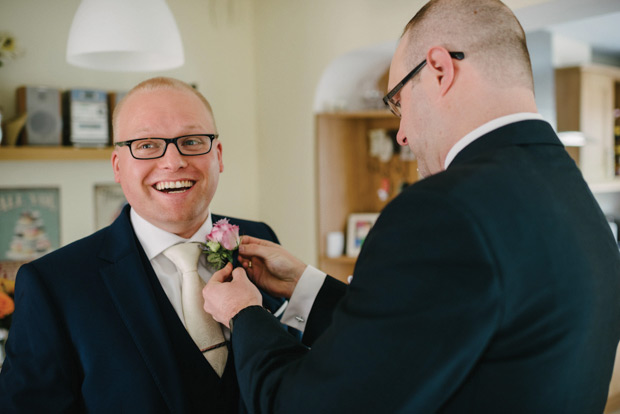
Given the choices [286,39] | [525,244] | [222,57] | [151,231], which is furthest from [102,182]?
[525,244]

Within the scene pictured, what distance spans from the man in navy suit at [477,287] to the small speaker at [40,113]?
9.48ft

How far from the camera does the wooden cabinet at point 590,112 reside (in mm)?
6414

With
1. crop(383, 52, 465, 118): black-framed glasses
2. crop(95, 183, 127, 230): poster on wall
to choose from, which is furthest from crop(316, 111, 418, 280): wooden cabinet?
crop(383, 52, 465, 118): black-framed glasses

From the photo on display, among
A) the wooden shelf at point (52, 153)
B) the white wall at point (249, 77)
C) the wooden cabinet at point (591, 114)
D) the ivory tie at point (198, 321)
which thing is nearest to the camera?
the ivory tie at point (198, 321)

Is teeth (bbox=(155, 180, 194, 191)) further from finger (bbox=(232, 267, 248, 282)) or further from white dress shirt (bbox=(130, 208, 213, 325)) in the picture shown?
finger (bbox=(232, 267, 248, 282))

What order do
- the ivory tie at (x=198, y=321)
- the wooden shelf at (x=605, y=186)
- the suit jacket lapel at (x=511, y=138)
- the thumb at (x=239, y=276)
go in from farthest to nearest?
the wooden shelf at (x=605, y=186) → the ivory tie at (x=198, y=321) → the thumb at (x=239, y=276) → the suit jacket lapel at (x=511, y=138)

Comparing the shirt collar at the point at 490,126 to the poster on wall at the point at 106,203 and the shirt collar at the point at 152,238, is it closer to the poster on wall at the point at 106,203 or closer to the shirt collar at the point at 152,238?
the shirt collar at the point at 152,238

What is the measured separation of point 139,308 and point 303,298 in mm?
454

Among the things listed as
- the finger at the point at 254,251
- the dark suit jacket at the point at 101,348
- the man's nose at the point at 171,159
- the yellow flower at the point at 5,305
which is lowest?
the yellow flower at the point at 5,305

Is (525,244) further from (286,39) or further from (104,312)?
(286,39)

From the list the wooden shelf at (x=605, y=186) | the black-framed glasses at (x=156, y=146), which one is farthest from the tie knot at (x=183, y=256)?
the wooden shelf at (x=605, y=186)

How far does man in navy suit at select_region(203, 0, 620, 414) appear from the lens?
0.83m

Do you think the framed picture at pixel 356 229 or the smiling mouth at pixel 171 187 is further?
the framed picture at pixel 356 229

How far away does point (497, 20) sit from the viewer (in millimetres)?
1038
